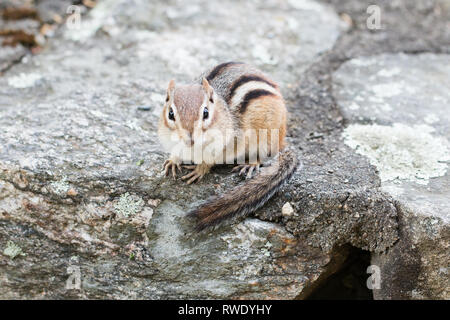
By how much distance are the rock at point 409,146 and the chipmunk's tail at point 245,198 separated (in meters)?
0.66

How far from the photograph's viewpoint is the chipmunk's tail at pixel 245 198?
3021 millimetres

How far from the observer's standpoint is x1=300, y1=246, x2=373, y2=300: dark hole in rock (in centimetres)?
Result: 357

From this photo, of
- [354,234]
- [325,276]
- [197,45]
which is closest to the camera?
[354,234]

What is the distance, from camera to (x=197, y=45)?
471cm

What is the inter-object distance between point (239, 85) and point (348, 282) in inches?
61.9

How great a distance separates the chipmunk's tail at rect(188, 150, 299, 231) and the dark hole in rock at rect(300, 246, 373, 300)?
77cm

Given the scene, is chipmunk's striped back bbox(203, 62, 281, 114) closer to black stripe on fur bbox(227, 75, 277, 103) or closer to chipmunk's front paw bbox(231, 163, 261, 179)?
black stripe on fur bbox(227, 75, 277, 103)

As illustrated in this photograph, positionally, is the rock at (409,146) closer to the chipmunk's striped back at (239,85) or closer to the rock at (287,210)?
the rock at (287,210)

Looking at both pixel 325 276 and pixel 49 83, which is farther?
pixel 49 83

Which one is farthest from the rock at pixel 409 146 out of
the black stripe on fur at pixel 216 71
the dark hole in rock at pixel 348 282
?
the black stripe on fur at pixel 216 71

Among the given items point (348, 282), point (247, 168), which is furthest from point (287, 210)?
point (348, 282)
